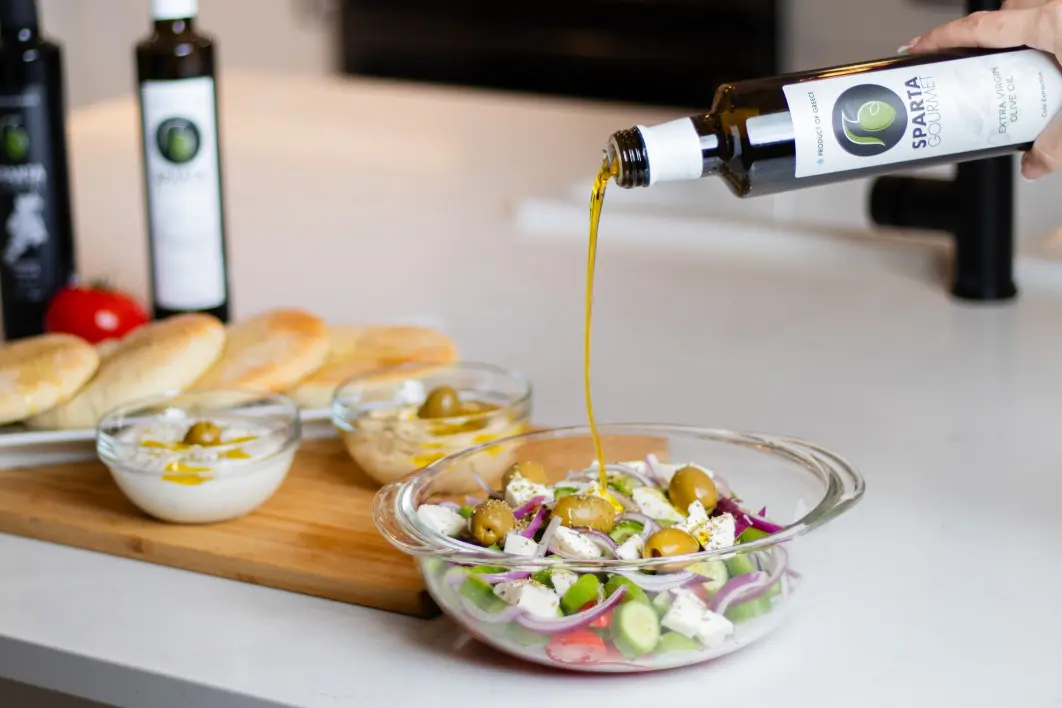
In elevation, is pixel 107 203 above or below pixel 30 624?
above

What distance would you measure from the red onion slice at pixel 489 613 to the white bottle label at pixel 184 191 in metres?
0.64

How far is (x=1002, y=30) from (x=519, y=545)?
1.53 ft

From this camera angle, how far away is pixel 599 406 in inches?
54.4

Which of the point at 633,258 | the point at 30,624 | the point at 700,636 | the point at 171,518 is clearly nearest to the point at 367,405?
the point at 171,518

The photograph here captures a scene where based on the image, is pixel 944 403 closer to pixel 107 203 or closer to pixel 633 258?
pixel 633 258

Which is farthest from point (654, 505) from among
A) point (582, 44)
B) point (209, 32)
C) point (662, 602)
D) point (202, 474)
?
point (209, 32)

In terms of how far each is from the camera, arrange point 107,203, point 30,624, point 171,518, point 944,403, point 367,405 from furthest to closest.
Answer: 1. point 107,203
2. point 944,403
3. point 367,405
4. point 171,518
5. point 30,624

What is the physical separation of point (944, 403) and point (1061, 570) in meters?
0.35

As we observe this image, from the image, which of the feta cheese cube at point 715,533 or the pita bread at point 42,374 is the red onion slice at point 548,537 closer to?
the feta cheese cube at point 715,533

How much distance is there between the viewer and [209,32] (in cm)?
437

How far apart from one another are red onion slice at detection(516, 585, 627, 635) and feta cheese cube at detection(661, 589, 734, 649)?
0.11 ft

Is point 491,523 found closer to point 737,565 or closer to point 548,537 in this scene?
point 548,537

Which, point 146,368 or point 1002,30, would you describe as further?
point 146,368

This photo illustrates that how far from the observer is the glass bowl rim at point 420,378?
1.15 metres
